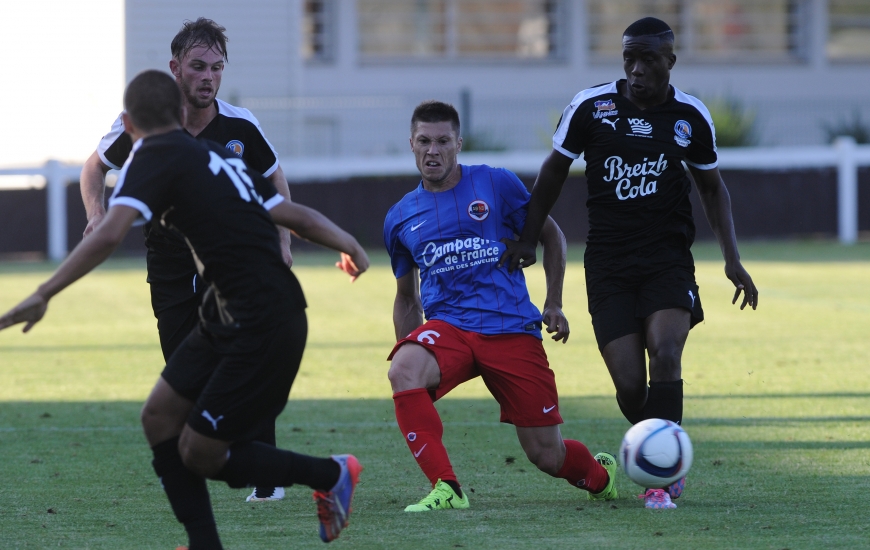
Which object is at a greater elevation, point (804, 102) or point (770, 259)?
point (804, 102)

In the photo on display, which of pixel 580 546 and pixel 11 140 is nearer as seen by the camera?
pixel 580 546

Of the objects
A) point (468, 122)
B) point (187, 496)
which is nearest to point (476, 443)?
point (187, 496)

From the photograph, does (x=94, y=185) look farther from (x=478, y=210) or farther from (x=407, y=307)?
(x=478, y=210)

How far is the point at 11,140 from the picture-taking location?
30516 mm

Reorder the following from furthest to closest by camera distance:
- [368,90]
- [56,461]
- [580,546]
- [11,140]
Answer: [368,90] → [11,140] → [56,461] → [580,546]

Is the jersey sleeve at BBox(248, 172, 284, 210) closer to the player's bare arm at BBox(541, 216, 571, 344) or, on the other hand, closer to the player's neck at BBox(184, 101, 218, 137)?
the player's neck at BBox(184, 101, 218, 137)

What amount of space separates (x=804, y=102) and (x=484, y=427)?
2889 centimetres

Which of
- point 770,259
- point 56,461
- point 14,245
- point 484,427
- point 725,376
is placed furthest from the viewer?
point 14,245

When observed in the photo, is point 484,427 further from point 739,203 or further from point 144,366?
point 739,203

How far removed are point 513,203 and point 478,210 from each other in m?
0.21

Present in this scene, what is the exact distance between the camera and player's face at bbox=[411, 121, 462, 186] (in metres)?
5.72

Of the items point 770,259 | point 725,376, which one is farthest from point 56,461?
point 770,259

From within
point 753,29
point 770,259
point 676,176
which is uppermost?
point 753,29

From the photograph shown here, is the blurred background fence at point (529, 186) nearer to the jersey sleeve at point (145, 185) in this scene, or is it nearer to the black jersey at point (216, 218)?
the black jersey at point (216, 218)
